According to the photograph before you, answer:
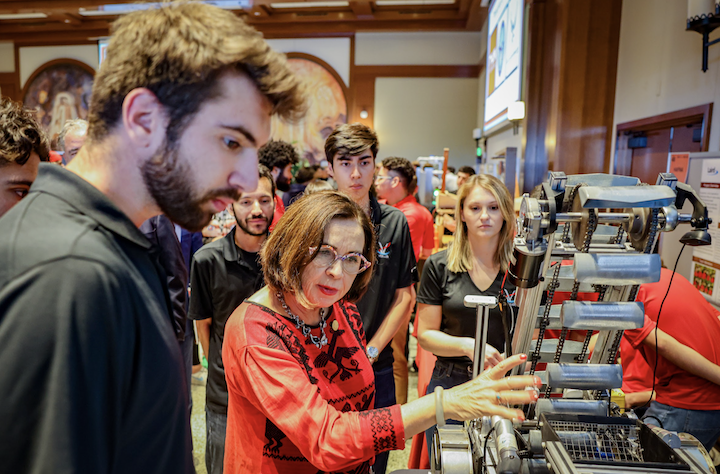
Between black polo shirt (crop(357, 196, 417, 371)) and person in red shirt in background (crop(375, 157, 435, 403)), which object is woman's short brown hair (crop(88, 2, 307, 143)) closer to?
black polo shirt (crop(357, 196, 417, 371))

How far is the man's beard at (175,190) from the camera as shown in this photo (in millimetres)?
595

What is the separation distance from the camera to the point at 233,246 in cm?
186

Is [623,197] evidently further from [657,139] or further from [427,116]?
[427,116]

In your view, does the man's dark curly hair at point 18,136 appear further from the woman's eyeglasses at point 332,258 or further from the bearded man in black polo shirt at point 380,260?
the bearded man in black polo shirt at point 380,260

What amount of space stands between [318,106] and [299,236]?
9.07m

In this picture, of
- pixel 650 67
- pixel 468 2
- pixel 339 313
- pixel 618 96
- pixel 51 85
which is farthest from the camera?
pixel 51 85

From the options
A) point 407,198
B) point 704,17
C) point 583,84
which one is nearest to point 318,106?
point 583,84

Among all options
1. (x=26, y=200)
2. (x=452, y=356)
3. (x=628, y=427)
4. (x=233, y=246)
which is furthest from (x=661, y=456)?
(x=233, y=246)

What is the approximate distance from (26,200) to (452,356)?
1.52 metres

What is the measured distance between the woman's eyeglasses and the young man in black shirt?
722mm

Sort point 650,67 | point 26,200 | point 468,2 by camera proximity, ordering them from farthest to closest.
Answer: point 468,2 → point 650,67 → point 26,200

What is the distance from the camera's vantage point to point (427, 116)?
974 cm

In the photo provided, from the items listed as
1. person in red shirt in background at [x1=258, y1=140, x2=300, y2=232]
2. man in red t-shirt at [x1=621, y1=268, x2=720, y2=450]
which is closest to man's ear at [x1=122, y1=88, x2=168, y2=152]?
man in red t-shirt at [x1=621, y1=268, x2=720, y2=450]

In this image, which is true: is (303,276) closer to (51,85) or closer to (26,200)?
(26,200)
